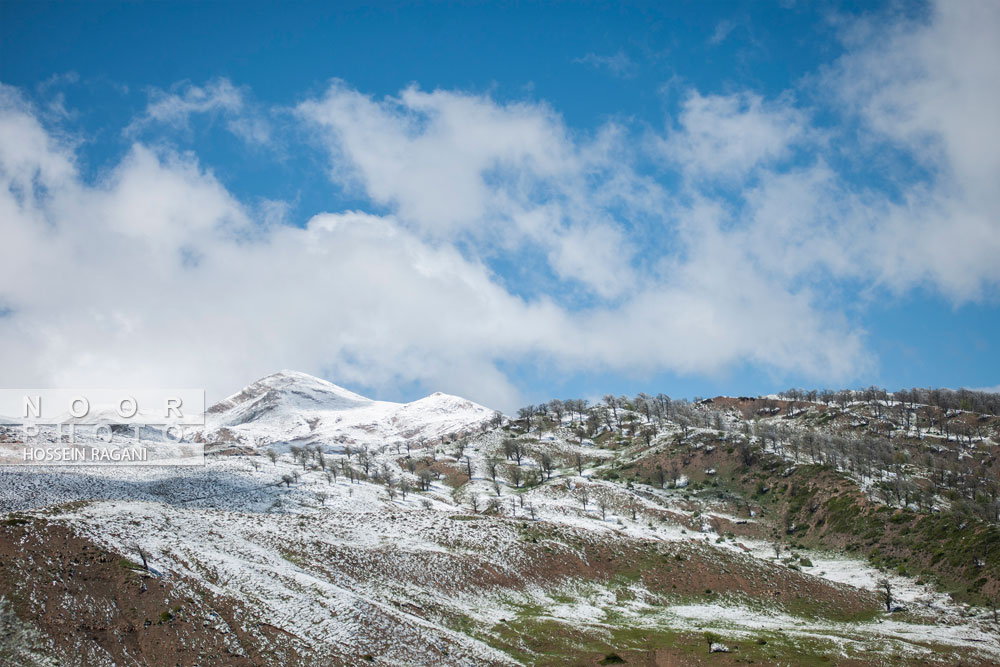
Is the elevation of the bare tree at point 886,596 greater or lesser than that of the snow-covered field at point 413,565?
lesser

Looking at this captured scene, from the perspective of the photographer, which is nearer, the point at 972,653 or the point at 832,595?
the point at 972,653

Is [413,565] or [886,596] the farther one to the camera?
[886,596]

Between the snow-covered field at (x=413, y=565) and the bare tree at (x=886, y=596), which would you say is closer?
the snow-covered field at (x=413, y=565)

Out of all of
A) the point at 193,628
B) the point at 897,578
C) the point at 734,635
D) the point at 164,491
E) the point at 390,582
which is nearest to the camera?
the point at 193,628

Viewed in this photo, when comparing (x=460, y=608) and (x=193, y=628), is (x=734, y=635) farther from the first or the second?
(x=193, y=628)

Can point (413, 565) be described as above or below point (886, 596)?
above

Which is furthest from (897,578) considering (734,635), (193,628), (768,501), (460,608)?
(193,628)

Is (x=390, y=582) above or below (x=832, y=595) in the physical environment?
above

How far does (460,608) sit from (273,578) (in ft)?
59.6

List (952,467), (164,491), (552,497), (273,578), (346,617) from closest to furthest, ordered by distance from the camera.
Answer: (346,617) → (273,578) → (164,491) → (552,497) → (952,467)

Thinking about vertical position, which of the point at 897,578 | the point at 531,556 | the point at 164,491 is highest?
the point at 164,491

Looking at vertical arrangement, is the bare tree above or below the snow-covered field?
below

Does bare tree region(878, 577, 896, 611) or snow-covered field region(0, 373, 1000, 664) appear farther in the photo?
bare tree region(878, 577, 896, 611)

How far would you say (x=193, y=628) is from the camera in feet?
128
